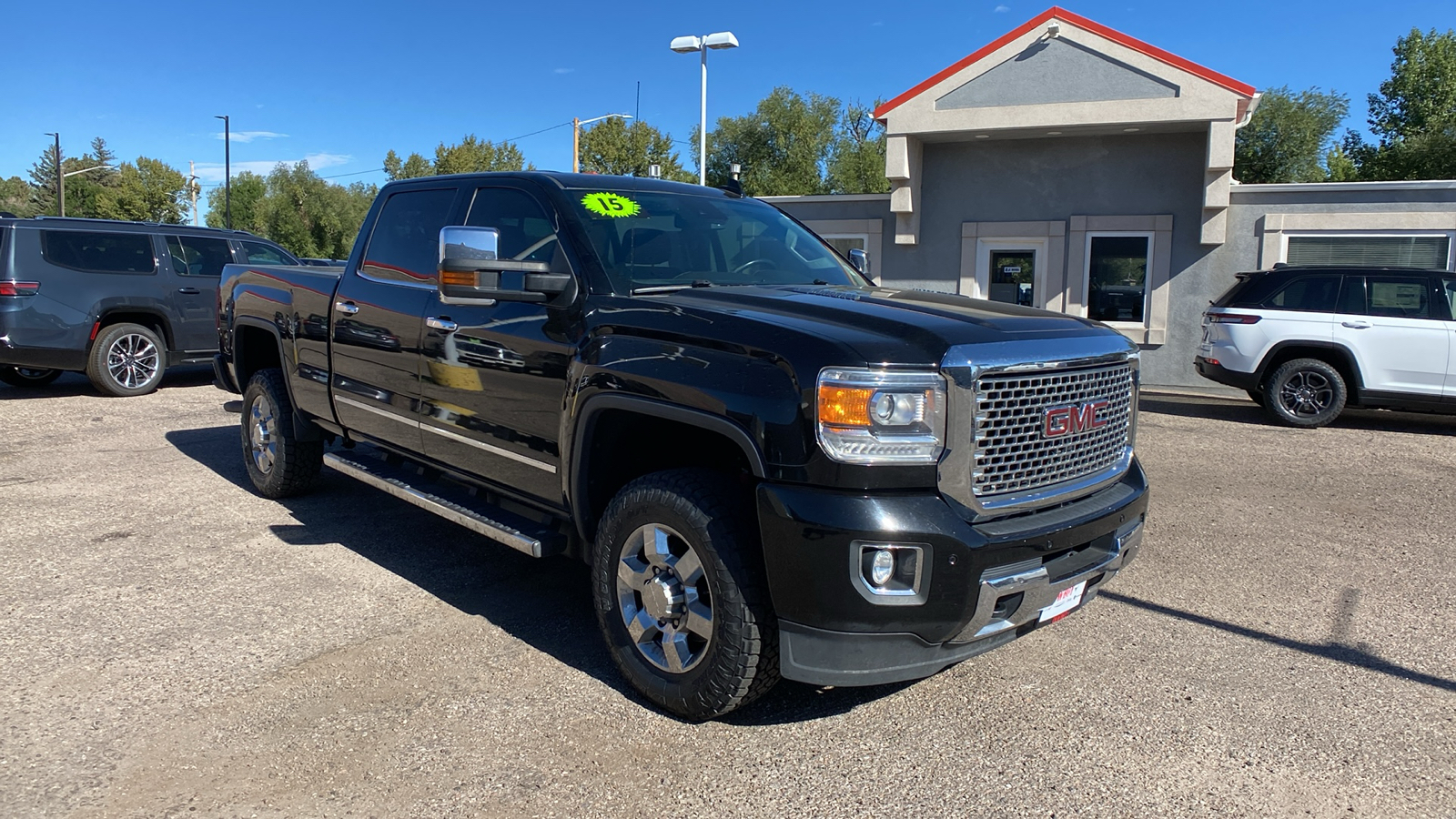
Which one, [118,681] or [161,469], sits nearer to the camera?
[118,681]

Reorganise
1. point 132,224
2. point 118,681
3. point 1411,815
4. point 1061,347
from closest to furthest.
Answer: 1. point 1411,815
2. point 1061,347
3. point 118,681
4. point 132,224

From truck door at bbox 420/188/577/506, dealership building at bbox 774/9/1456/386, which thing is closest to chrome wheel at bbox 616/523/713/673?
truck door at bbox 420/188/577/506

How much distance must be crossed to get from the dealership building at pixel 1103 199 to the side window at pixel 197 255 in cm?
918

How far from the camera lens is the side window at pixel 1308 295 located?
1047cm

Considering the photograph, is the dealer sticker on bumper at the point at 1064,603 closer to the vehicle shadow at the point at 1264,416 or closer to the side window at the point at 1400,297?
the vehicle shadow at the point at 1264,416

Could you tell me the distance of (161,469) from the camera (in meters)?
7.41

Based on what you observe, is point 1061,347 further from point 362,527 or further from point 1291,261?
point 1291,261

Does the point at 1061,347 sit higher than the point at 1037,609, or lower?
higher

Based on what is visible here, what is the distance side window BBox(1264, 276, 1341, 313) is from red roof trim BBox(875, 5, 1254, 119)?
3615 millimetres

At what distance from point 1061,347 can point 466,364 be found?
8.12 ft

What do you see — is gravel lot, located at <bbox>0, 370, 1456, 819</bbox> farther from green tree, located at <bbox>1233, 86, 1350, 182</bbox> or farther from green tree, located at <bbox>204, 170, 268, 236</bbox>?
green tree, located at <bbox>204, 170, 268, 236</bbox>

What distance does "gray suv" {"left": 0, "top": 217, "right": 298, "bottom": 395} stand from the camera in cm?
1028

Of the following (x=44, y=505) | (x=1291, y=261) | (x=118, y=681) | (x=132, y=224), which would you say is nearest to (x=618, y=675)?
(x=118, y=681)

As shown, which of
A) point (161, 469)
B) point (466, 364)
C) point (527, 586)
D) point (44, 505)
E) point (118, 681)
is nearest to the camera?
point (118, 681)
